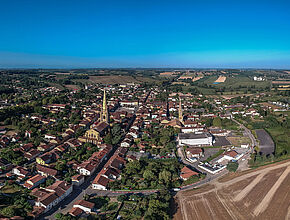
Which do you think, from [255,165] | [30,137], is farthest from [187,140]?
[30,137]

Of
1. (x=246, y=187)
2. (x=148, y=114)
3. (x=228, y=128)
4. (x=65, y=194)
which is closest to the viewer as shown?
(x=65, y=194)

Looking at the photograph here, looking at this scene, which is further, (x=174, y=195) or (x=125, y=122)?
(x=125, y=122)

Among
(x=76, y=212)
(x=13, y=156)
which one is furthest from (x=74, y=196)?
(x=13, y=156)

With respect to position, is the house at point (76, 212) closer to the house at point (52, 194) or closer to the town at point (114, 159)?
the town at point (114, 159)

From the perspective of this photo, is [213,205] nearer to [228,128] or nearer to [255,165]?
[255,165]

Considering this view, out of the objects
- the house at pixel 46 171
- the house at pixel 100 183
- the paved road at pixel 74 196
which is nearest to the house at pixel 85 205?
the paved road at pixel 74 196

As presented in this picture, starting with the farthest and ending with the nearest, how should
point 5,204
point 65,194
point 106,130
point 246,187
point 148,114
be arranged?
point 148,114 → point 106,130 → point 246,187 → point 65,194 → point 5,204

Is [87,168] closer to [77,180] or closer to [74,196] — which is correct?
[77,180]
